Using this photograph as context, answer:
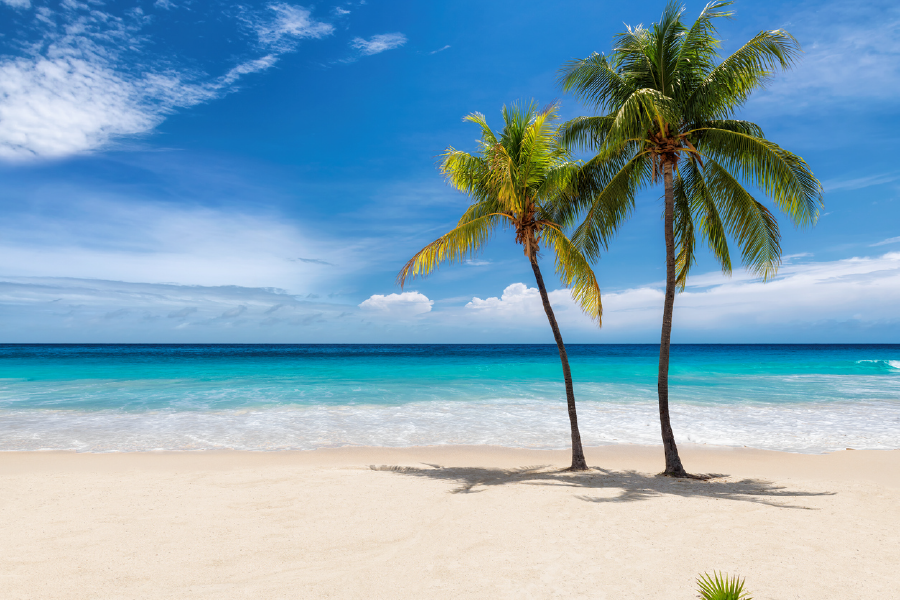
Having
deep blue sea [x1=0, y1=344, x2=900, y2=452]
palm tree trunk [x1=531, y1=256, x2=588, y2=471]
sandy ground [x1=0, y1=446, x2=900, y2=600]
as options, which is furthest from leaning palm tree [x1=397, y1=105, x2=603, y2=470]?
deep blue sea [x1=0, y1=344, x2=900, y2=452]

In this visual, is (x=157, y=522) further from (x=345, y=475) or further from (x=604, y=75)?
(x=604, y=75)

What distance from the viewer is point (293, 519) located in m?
5.37

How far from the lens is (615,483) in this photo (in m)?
7.09

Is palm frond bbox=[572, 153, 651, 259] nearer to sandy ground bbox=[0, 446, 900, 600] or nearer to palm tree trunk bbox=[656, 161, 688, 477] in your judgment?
palm tree trunk bbox=[656, 161, 688, 477]

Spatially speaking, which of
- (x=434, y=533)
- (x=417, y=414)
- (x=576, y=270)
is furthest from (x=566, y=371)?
(x=417, y=414)

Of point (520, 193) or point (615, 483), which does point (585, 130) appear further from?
point (615, 483)

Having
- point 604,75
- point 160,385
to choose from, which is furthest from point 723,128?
point 160,385

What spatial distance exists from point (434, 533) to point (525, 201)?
5328mm

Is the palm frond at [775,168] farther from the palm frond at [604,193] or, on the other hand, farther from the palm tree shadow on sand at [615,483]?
the palm tree shadow on sand at [615,483]

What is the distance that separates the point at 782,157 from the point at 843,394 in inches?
719

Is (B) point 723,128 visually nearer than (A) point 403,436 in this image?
Yes

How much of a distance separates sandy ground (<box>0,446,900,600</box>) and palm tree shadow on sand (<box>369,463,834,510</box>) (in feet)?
0.17

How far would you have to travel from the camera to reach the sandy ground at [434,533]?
150 inches

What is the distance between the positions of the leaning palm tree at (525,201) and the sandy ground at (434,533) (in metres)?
2.51
